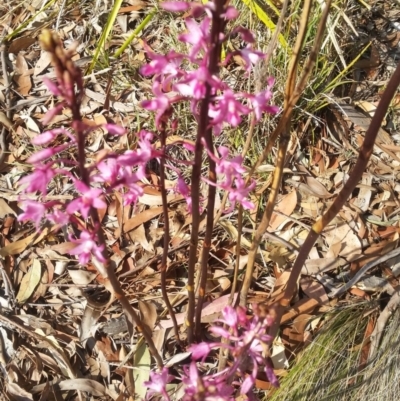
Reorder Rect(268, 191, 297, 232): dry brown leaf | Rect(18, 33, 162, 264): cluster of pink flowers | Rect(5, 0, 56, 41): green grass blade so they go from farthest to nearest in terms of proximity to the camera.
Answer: Rect(5, 0, 56, 41): green grass blade → Rect(268, 191, 297, 232): dry brown leaf → Rect(18, 33, 162, 264): cluster of pink flowers

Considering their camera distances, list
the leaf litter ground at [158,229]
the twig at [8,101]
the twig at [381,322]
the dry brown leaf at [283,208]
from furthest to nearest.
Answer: the twig at [8,101] → the dry brown leaf at [283,208] → the leaf litter ground at [158,229] → the twig at [381,322]

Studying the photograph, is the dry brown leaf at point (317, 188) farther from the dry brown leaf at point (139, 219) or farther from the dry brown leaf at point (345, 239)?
the dry brown leaf at point (139, 219)

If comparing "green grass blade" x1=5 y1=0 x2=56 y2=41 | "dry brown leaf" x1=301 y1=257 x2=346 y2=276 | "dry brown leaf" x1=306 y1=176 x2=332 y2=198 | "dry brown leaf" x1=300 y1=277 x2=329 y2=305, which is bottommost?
"dry brown leaf" x1=300 y1=277 x2=329 y2=305

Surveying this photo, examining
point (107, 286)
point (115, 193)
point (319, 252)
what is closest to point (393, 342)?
point (319, 252)

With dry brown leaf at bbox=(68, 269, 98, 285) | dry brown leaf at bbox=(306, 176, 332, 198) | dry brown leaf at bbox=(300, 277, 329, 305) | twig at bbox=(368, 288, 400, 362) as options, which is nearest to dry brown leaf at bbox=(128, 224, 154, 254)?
dry brown leaf at bbox=(68, 269, 98, 285)

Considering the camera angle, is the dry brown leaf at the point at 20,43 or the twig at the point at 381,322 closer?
the twig at the point at 381,322

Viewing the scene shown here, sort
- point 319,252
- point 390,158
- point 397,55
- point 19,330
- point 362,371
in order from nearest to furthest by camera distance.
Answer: point 362,371, point 19,330, point 319,252, point 390,158, point 397,55

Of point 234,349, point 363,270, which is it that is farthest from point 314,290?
point 234,349

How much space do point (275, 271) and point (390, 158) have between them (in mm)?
749

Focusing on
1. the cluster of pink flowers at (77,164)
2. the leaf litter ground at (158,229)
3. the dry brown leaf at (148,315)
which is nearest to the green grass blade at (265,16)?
the leaf litter ground at (158,229)

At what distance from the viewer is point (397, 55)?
2.60 m

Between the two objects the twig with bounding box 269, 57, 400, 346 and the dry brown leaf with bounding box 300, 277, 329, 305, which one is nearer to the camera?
the twig with bounding box 269, 57, 400, 346

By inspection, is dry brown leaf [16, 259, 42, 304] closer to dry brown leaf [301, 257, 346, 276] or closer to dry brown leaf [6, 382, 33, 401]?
dry brown leaf [6, 382, 33, 401]

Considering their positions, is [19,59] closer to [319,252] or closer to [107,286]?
[107,286]
